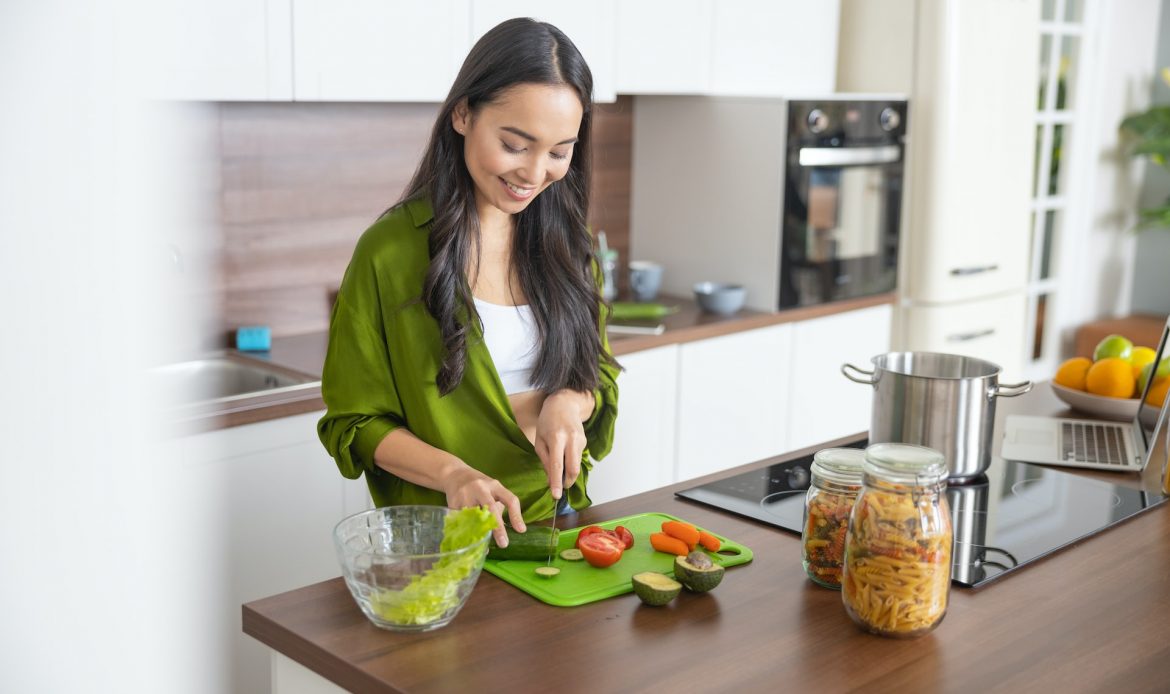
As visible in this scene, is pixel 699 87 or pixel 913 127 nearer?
pixel 699 87

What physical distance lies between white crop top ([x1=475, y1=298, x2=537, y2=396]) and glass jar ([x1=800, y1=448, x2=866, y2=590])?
521mm

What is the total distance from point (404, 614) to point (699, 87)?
243cm

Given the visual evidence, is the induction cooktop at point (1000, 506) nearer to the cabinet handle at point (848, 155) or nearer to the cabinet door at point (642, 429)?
the cabinet door at point (642, 429)

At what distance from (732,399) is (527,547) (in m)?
1.99

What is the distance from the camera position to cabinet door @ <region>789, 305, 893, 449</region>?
3.67 metres

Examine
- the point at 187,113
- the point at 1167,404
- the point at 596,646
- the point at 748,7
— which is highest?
the point at 748,7

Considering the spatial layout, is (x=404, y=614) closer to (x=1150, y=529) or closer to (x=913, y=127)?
(x=1150, y=529)

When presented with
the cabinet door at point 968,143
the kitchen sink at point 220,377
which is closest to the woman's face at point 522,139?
the kitchen sink at point 220,377

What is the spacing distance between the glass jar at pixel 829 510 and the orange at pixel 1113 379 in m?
1.04

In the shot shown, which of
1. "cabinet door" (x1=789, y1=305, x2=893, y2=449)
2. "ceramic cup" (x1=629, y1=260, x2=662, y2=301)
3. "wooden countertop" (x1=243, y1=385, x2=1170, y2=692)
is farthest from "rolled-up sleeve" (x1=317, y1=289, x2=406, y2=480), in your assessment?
"cabinet door" (x1=789, y1=305, x2=893, y2=449)

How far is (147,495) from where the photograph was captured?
2.42 m

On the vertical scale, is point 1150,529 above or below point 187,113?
below

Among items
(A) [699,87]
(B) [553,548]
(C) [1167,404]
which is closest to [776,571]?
(B) [553,548]

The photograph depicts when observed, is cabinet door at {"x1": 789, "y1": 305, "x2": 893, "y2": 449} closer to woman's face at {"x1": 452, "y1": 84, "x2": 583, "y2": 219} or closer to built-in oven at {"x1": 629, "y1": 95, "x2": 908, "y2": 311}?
built-in oven at {"x1": 629, "y1": 95, "x2": 908, "y2": 311}
